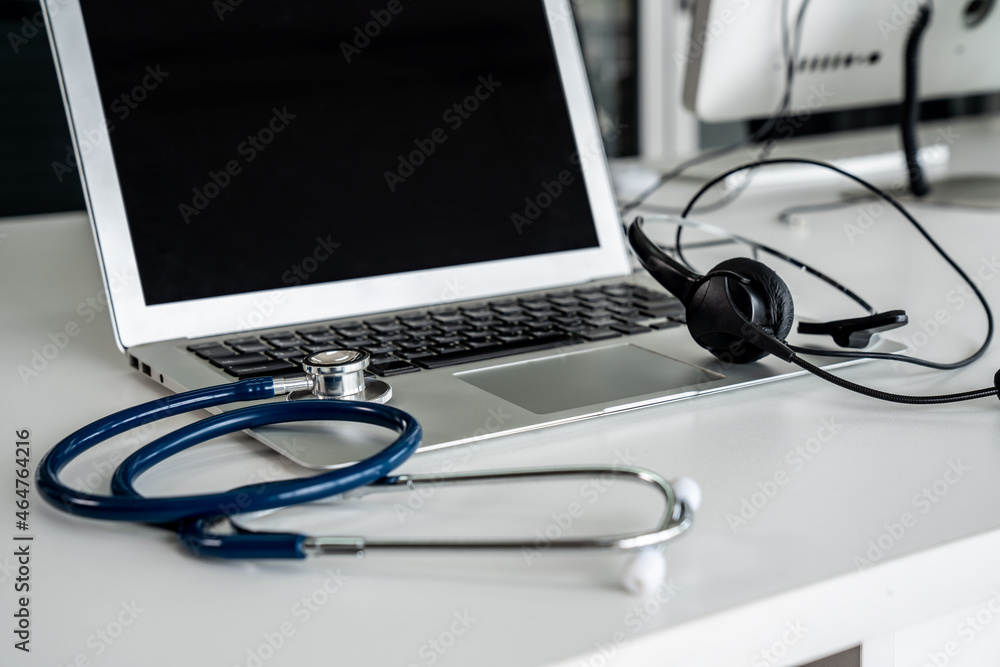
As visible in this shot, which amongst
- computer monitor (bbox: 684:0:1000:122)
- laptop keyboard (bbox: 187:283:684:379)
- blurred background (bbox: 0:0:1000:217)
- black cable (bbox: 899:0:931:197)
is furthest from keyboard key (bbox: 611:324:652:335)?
blurred background (bbox: 0:0:1000:217)

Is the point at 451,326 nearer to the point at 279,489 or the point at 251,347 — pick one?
the point at 251,347

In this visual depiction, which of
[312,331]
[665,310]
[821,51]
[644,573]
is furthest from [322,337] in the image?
[821,51]

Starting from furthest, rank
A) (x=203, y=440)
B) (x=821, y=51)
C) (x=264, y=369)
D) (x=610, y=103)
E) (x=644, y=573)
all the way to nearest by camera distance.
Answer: (x=610, y=103), (x=821, y=51), (x=264, y=369), (x=203, y=440), (x=644, y=573)

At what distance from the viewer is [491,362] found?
0.59 metres

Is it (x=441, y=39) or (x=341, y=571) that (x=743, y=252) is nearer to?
(x=441, y=39)

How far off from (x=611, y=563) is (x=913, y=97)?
1073 millimetres

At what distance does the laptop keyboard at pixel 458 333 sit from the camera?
1.91 feet

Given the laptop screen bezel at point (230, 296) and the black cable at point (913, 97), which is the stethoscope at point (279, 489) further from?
the black cable at point (913, 97)

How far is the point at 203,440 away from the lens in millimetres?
449

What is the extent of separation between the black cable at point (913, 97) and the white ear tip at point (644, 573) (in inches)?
40.0

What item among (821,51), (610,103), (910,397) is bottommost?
(610,103)

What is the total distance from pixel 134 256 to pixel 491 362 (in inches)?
10.7

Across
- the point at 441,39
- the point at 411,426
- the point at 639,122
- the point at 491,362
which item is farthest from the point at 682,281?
the point at 639,122

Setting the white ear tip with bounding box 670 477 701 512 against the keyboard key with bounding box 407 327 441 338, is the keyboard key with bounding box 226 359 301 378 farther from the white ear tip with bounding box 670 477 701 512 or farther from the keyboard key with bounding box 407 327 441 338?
the white ear tip with bounding box 670 477 701 512
